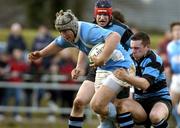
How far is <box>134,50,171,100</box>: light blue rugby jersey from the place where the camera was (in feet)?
37.2

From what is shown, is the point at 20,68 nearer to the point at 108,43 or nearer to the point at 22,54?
the point at 22,54

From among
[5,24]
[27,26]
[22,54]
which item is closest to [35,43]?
[22,54]

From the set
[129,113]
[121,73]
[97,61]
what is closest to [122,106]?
[129,113]

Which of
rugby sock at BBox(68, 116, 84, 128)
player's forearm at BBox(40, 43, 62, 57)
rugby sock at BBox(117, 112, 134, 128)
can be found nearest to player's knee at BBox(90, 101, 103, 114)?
rugby sock at BBox(117, 112, 134, 128)

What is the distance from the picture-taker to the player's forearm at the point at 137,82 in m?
10.7

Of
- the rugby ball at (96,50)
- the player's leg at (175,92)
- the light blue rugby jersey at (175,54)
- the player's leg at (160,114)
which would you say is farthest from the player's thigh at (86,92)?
the light blue rugby jersey at (175,54)

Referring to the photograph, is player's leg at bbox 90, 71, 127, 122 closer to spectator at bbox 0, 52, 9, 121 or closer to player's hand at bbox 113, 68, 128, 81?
player's hand at bbox 113, 68, 128, 81

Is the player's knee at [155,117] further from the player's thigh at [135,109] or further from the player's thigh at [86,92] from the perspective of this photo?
the player's thigh at [86,92]

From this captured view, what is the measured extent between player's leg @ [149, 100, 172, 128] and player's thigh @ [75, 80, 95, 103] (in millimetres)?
883

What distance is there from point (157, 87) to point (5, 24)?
25.0 metres

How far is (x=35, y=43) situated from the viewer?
778 inches

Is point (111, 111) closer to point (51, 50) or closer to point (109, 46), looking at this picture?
point (109, 46)

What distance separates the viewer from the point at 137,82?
10805mm

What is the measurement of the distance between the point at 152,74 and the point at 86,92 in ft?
3.24
